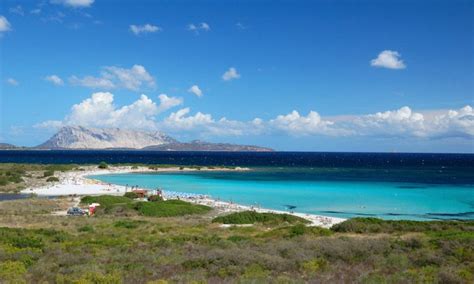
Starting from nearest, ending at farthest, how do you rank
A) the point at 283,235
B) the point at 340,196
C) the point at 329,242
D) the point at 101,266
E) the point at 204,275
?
the point at 204,275, the point at 101,266, the point at 329,242, the point at 283,235, the point at 340,196

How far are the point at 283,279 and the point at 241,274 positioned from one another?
207 centimetres

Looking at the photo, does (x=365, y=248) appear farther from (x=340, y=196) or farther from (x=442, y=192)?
(x=442, y=192)

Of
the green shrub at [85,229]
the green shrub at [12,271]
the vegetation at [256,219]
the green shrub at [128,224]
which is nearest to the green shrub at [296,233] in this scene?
the vegetation at [256,219]

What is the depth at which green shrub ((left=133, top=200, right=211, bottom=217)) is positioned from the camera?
40406 mm

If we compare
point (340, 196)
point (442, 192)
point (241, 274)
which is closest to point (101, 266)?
point (241, 274)

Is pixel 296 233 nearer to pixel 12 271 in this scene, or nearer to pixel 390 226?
pixel 390 226

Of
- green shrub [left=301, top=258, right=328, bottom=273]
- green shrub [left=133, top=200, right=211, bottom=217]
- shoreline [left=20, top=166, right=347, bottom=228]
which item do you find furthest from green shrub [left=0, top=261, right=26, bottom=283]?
green shrub [left=133, top=200, right=211, bottom=217]

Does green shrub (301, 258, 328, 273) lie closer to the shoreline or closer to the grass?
the shoreline

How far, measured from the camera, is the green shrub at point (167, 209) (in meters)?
40.4

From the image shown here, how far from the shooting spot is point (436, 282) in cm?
1307

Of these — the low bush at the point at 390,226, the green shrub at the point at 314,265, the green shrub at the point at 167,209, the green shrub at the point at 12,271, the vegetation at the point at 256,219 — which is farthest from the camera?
the green shrub at the point at 167,209

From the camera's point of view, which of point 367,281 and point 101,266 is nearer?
point 367,281

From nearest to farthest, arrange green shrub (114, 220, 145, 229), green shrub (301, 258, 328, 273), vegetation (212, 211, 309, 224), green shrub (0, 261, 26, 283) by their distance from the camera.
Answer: green shrub (0, 261, 26, 283), green shrub (301, 258, 328, 273), green shrub (114, 220, 145, 229), vegetation (212, 211, 309, 224)

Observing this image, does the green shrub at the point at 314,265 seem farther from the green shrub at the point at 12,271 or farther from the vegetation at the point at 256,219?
the vegetation at the point at 256,219
